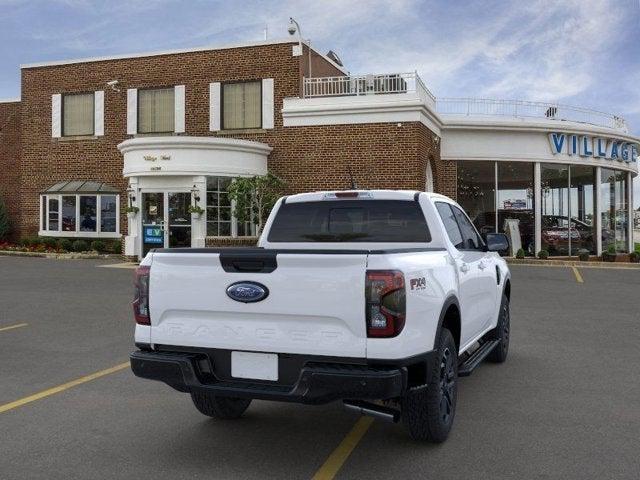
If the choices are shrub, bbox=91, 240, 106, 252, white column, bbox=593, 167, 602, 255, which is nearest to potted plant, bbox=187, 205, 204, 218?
shrub, bbox=91, 240, 106, 252

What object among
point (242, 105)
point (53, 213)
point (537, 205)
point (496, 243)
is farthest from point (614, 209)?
point (496, 243)

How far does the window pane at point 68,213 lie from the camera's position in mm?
24609

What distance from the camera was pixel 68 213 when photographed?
2477cm

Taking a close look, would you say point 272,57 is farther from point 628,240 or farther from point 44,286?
point 628,240

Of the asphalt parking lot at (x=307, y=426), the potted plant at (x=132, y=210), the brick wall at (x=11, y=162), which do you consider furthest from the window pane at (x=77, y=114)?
the asphalt parking lot at (x=307, y=426)

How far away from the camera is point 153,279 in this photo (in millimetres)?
4289

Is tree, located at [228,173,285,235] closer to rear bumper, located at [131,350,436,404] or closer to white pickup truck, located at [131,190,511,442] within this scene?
white pickup truck, located at [131,190,511,442]

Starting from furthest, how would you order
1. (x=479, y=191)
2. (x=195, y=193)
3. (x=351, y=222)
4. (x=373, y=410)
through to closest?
(x=479, y=191)
(x=195, y=193)
(x=351, y=222)
(x=373, y=410)

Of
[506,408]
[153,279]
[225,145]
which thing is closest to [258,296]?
[153,279]

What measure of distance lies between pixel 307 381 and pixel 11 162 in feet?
90.6

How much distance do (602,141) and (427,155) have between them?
8.31 meters

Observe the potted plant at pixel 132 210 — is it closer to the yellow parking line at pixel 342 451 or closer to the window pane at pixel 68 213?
the window pane at pixel 68 213

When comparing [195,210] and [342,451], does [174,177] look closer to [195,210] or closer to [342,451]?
[195,210]

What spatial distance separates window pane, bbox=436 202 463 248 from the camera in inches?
218
